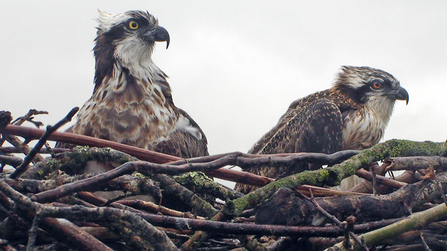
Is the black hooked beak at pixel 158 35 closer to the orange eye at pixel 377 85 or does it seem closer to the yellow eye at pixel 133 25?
the yellow eye at pixel 133 25

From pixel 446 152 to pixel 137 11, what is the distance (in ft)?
12.2

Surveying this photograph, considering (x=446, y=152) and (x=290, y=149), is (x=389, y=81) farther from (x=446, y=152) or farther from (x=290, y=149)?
(x=446, y=152)

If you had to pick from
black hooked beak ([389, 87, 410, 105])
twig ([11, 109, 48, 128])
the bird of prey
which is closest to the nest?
twig ([11, 109, 48, 128])

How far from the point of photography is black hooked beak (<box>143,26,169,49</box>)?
5.68 meters

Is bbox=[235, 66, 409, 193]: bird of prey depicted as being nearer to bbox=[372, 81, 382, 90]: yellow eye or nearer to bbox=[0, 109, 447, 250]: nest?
bbox=[372, 81, 382, 90]: yellow eye

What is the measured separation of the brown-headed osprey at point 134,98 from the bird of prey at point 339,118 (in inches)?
47.3

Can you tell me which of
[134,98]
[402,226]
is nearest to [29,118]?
[134,98]

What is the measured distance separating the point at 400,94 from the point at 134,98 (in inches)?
136

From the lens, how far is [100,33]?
5777 mm

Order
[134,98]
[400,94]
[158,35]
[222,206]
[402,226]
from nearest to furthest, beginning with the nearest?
[402,226] < [222,206] < [134,98] < [158,35] < [400,94]

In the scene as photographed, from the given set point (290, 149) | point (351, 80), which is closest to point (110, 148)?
point (290, 149)

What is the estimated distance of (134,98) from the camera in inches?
196

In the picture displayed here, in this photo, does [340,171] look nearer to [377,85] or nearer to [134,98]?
[134,98]

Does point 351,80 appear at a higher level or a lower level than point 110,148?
higher
